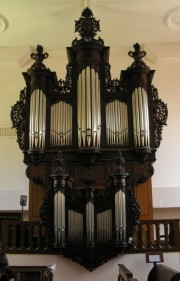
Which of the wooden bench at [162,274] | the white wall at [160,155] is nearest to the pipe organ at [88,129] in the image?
the wooden bench at [162,274]

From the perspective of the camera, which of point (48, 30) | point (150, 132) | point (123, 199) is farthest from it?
point (48, 30)

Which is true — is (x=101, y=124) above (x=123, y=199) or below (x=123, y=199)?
above

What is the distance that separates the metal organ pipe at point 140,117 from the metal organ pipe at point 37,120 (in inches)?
74.1

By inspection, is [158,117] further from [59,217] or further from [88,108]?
[59,217]

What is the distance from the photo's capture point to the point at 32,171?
778 centimetres

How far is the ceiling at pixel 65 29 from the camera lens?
8812mm

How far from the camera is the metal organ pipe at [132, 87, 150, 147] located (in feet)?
24.9

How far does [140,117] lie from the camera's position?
7.76 metres

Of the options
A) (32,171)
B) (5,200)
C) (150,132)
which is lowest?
(5,200)

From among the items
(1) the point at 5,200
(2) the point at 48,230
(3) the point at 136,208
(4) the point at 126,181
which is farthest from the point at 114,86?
(1) the point at 5,200

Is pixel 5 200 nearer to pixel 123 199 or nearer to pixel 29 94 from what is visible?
pixel 29 94

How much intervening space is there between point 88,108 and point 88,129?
0.48 m

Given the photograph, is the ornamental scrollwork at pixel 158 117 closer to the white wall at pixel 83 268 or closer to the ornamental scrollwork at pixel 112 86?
the ornamental scrollwork at pixel 112 86

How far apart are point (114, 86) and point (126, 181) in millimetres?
2349
